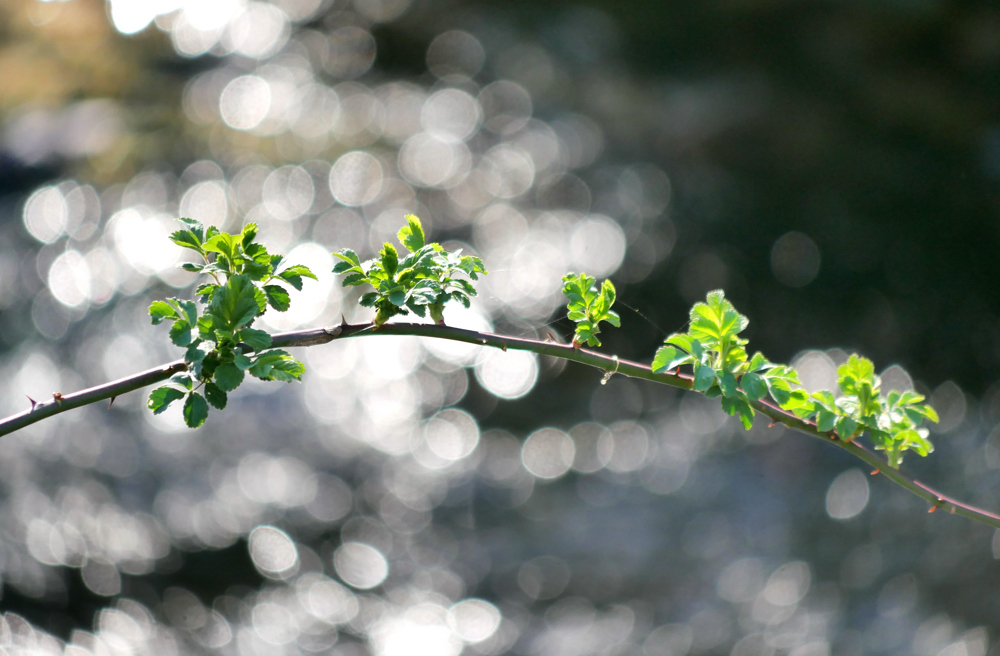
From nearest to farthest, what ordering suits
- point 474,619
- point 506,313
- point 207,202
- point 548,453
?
point 474,619 → point 548,453 → point 506,313 → point 207,202

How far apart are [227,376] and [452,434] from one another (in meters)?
5.69

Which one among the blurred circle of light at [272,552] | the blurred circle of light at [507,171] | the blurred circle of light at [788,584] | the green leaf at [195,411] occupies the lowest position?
the green leaf at [195,411]

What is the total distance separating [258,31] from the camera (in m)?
8.61

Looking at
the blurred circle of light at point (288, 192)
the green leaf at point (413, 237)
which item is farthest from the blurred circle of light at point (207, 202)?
the green leaf at point (413, 237)

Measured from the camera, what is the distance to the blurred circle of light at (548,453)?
20.6 ft

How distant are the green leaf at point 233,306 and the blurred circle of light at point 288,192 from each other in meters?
6.53

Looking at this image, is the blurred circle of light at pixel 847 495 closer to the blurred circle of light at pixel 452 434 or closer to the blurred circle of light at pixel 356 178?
the blurred circle of light at pixel 452 434

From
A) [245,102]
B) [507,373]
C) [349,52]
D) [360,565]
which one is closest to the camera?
[360,565]

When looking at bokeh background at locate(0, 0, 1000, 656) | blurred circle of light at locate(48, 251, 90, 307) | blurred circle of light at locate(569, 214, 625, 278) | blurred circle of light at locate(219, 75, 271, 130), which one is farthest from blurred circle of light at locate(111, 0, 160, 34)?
blurred circle of light at locate(569, 214, 625, 278)

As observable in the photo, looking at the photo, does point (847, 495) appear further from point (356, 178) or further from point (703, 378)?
point (703, 378)

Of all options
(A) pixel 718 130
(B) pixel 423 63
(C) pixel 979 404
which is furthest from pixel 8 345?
(C) pixel 979 404

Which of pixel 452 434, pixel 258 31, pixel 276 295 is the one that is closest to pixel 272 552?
pixel 452 434

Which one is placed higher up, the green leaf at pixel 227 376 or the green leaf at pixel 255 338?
the green leaf at pixel 255 338

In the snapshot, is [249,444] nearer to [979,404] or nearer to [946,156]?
[979,404]
